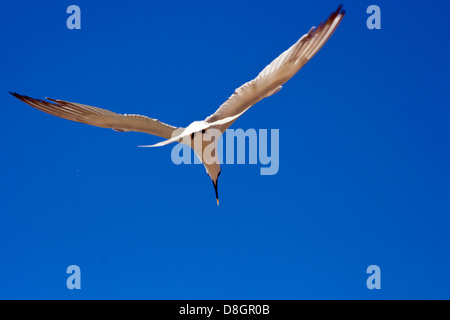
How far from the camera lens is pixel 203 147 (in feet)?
31.4

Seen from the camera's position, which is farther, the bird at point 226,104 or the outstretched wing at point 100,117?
the outstretched wing at point 100,117

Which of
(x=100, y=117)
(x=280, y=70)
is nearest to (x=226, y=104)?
(x=280, y=70)

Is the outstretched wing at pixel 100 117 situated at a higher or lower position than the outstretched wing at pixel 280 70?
lower

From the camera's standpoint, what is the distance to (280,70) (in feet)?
27.2

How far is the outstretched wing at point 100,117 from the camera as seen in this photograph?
8.75 metres

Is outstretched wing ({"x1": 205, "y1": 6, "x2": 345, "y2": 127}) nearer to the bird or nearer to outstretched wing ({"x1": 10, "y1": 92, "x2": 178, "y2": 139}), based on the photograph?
the bird

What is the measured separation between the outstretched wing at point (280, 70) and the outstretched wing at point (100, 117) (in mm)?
936

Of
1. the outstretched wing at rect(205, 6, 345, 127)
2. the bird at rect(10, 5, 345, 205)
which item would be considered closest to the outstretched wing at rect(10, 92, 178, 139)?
the bird at rect(10, 5, 345, 205)

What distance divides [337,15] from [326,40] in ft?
1.23

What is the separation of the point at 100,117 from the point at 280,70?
3083 mm

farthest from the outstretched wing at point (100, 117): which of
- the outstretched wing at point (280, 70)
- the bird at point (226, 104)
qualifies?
the outstretched wing at point (280, 70)

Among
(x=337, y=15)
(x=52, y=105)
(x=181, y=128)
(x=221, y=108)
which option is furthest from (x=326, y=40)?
(x=52, y=105)

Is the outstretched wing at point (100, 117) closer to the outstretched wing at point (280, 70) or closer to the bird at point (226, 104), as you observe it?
the bird at point (226, 104)

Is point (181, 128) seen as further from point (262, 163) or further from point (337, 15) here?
point (337, 15)
